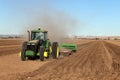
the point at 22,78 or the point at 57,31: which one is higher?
the point at 57,31

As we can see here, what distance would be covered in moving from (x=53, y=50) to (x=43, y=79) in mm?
9281

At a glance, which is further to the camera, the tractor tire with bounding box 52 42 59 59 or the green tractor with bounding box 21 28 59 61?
the tractor tire with bounding box 52 42 59 59

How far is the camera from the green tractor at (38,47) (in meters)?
19.4

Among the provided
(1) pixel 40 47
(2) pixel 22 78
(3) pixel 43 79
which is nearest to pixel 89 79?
(3) pixel 43 79

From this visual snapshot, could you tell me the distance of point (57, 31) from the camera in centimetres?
2909

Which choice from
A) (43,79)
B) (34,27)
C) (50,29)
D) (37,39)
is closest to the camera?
(43,79)

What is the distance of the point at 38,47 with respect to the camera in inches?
788

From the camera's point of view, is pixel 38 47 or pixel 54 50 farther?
pixel 54 50

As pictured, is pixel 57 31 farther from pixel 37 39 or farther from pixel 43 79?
pixel 43 79

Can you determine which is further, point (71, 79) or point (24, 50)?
point (24, 50)

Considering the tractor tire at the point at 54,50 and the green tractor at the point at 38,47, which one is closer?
the green tractor at the point at 38,47

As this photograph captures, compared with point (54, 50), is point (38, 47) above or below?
above

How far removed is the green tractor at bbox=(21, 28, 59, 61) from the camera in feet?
63.6

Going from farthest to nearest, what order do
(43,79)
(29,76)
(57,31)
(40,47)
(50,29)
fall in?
Answer: (57,31)
(50,29)
(40,47)
(29,76)
(43,79)
